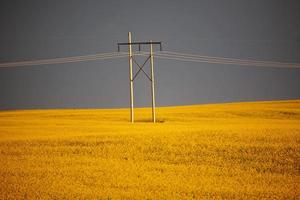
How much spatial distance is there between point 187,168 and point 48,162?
5.71 metres

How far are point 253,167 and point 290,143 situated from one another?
190 inches

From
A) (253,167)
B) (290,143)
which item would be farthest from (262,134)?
(253,167)

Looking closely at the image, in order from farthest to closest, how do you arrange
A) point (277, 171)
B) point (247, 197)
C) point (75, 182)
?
point (277, 171) → point (75, 182) → point (247, 197)

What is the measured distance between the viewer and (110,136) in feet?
89.5

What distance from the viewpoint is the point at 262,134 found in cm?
2623

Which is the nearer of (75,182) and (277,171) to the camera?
(75,182)

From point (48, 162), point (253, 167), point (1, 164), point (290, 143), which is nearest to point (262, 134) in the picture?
point (290, 143)

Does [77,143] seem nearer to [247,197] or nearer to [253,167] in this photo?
[253,167]

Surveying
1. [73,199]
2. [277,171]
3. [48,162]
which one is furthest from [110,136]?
[73,199]

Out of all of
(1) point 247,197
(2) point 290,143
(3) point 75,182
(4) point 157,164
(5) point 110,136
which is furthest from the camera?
(5) point 110,136

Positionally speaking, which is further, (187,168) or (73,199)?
(187,168)

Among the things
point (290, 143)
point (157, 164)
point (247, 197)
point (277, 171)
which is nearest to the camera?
point (247, 197)

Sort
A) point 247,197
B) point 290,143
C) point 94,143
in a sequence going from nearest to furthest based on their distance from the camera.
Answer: point 247,197 < point 290,143 < point 94,143

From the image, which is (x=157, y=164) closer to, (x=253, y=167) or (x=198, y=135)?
(x=253, y=167)
